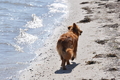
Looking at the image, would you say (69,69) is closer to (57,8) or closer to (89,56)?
(89,56)

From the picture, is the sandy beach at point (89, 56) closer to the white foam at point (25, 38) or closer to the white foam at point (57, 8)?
the white foam at point (25, 38)

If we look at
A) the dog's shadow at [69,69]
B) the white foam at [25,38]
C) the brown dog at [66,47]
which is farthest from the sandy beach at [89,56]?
the white foam at [25,38]

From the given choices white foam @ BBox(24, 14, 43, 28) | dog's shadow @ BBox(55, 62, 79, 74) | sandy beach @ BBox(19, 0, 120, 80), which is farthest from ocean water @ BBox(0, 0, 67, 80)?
dog's shadow @ BBox(55, 62, 79, 74)

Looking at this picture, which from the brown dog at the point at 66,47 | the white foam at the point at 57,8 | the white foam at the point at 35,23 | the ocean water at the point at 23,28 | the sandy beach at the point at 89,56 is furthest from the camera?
the white foam at the point at 57,8

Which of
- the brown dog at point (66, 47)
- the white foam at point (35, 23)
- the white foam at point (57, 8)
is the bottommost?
the white foam at point (35, 23)

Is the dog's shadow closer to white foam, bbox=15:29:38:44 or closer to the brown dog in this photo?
the brown dog

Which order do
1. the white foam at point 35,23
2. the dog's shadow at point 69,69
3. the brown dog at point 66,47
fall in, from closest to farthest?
the brown dog at point 66,47 < the dog's shadow at point 69,69 < the white foam at point 35,23

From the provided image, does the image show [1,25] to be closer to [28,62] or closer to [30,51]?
[30,51]

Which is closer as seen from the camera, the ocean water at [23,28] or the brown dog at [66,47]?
the brown dog at [66,47]

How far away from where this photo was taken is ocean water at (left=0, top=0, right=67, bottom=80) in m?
11.0

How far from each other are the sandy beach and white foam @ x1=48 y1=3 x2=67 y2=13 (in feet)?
16.3

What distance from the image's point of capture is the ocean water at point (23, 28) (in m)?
11.0

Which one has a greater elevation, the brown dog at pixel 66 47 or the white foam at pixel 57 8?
the brown dog at pixel 66 47

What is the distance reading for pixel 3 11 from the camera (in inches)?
841
